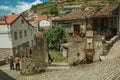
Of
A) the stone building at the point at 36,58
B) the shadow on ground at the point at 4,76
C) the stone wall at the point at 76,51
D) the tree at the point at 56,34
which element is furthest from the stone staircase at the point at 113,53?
the tree at the point at 56,34

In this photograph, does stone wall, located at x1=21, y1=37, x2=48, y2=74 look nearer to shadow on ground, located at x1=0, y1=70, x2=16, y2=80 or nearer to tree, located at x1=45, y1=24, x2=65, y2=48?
shadow on ground, located at x1=0, y1=70, x2=16, y2=80

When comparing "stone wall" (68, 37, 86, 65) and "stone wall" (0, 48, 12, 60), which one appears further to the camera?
"stone wall" (0, 48, 12, 60)

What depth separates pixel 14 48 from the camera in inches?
1357

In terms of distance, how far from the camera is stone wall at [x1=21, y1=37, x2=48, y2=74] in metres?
20.1

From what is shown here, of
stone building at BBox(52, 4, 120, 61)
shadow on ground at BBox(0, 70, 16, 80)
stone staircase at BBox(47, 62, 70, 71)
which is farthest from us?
stone building at BBox(52, 4, 120, 61)

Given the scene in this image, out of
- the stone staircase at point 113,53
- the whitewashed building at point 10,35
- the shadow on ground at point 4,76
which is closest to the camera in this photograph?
the stone staircase at point 113,53

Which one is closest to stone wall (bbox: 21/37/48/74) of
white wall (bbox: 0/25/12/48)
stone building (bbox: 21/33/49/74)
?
stone building (bbox: 21/33/49/74)

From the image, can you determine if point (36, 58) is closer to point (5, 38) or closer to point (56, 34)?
point (5, 38)

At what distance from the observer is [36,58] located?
66.3 ft

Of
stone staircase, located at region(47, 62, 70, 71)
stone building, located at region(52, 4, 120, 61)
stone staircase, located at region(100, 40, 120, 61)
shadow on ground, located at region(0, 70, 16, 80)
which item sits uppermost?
stone building, located at region(52, 4, 120, 61)

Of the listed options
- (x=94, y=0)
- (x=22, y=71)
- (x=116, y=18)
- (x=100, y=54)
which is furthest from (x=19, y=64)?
(x=94, y=0)

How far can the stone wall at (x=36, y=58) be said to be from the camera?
20.1 meters

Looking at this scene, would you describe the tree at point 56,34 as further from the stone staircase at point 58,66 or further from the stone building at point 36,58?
the stone staircase at point 58,66

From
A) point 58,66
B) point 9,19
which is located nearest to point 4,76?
point 58,66
